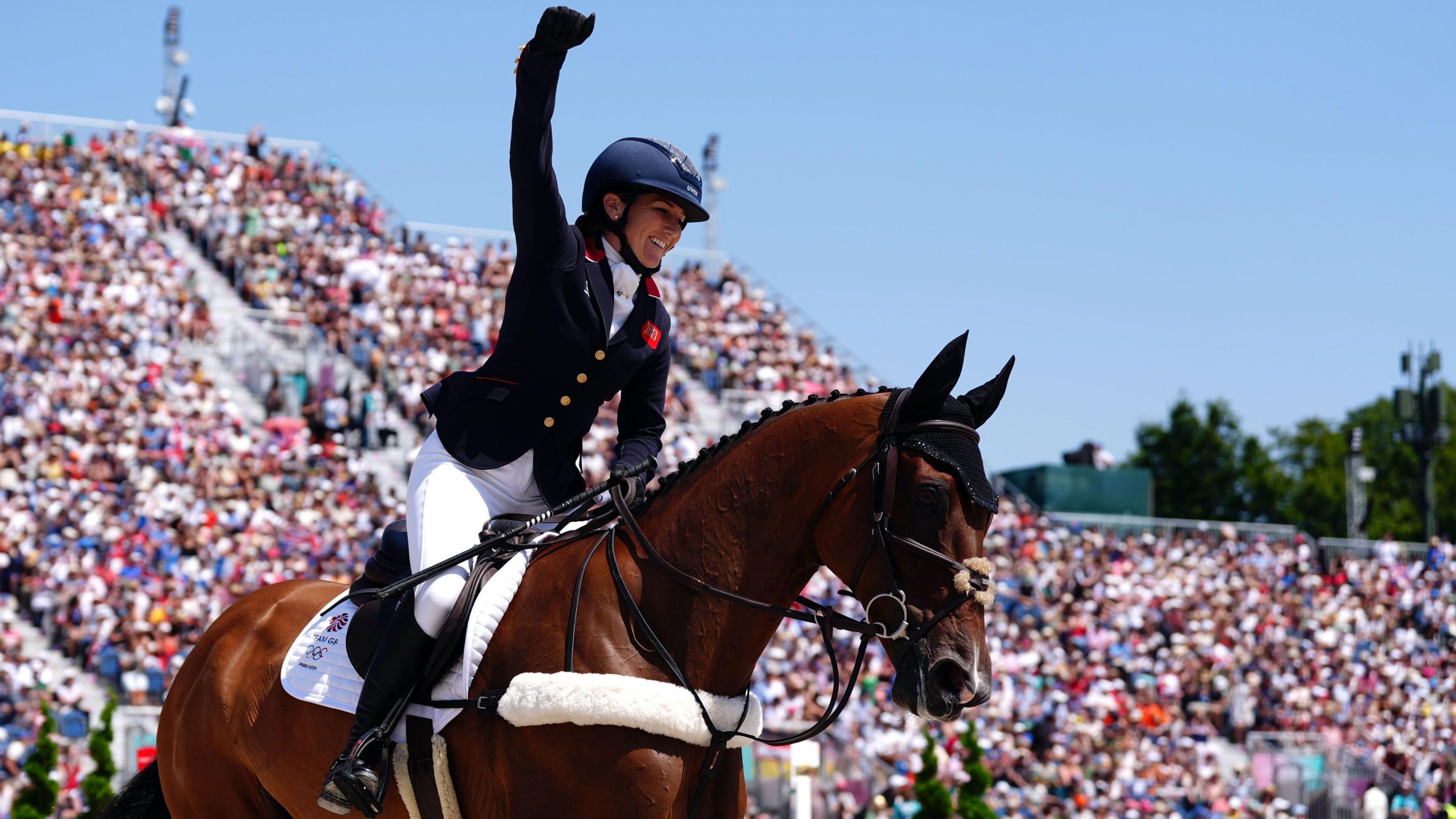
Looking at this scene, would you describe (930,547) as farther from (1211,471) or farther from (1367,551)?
(1211,471)

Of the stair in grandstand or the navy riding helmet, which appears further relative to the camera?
the stair in grandstand

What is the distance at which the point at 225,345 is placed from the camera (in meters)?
23.1

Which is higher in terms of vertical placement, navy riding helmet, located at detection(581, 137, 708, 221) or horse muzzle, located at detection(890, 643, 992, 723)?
navy riding helmet, located at detection(581, 137, 708, 221)

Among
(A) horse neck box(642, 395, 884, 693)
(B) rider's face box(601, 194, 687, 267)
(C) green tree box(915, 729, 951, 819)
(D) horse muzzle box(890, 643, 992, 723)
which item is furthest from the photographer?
(C) green tree box(915, 729, 951, 819)

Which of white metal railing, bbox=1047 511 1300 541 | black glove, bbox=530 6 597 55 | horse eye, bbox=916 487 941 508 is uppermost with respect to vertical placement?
black glove, bbox=530 6 597 55

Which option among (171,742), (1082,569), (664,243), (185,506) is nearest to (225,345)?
(185,506)

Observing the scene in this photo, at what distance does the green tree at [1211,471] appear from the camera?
6178 cm

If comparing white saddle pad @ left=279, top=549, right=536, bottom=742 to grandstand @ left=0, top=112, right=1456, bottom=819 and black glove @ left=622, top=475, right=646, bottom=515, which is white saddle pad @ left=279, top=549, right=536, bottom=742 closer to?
black glove @ left=622, top=475, right=646, bottom=515

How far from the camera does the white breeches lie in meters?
4.14

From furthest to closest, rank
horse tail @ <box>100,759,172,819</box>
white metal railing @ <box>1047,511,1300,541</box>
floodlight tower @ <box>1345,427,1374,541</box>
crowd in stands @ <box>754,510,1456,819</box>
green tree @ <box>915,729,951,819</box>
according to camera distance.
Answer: floodlight tower @ <box>1345,427,1374,541</box> → white metal railing @ <box>1047,511,1300,541</box> → crowd in stands @ <box>754,510,1456,819</box> → green tree @ <box>915,729,951,819</box> → horse tail @ <box>100,759,172,819</box>

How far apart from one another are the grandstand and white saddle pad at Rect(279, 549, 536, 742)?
8.68m

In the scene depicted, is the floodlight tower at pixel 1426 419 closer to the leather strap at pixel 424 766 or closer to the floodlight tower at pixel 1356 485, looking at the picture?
the floodlight tower at pixel 1356 485

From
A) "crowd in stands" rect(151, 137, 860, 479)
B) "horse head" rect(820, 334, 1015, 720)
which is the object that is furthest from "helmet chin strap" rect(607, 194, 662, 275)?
"crowd in stands" rect(151, 137, 860, 479)

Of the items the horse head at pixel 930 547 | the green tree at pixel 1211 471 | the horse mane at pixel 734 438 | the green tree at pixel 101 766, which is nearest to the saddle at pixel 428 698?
the horse mane at pixel 734 438
